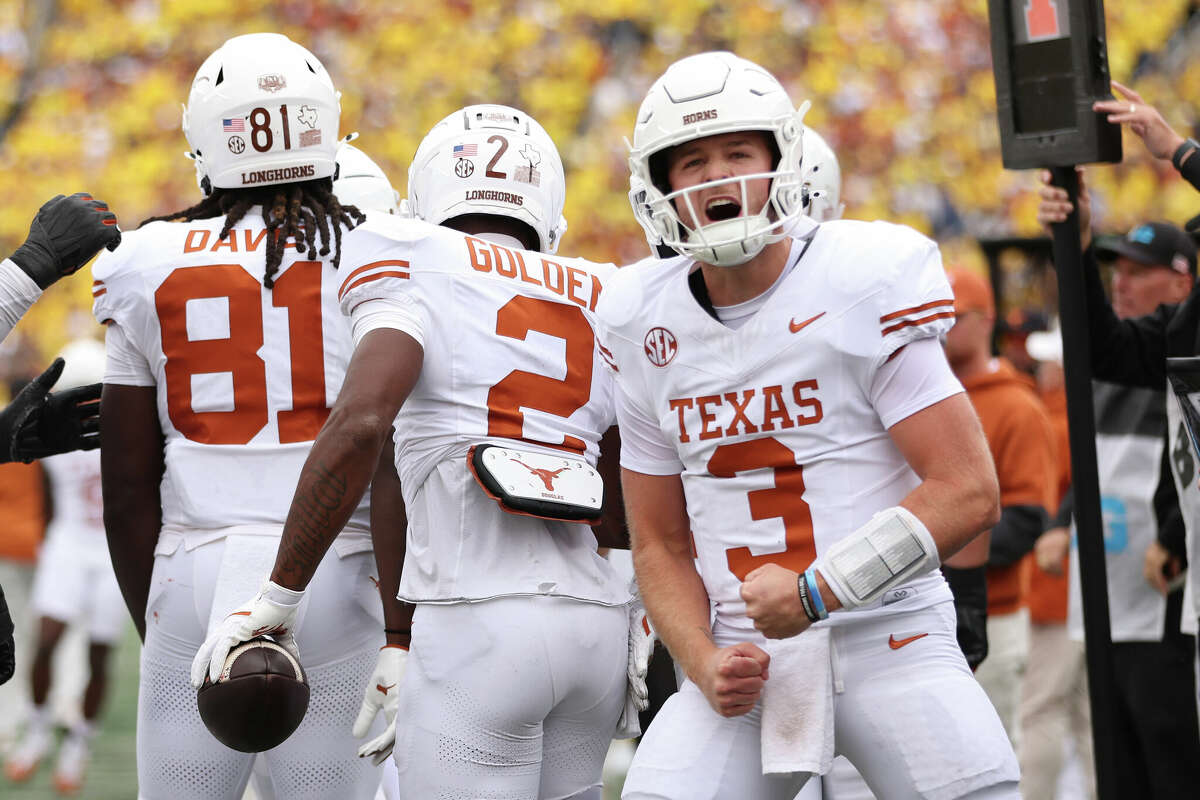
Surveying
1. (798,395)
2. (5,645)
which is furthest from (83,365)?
(798,395)

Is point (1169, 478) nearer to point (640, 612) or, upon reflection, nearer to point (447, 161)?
point (640, 612)

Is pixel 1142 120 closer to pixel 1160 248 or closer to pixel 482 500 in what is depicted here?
pixel 1160 248

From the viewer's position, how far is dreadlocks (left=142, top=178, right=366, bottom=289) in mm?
3664

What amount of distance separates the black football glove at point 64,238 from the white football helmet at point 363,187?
1.13 metres

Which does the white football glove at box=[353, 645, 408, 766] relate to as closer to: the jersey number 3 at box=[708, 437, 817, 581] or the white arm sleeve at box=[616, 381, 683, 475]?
the white arm sleeve at box=[616, 381, 683, 475]

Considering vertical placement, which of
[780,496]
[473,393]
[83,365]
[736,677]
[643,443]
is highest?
[83,365]

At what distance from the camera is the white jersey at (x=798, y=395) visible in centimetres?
293

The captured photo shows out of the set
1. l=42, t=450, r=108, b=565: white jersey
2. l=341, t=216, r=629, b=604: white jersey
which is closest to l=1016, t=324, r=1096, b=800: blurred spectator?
l=341, t=216, r=629, b=604: white jersey

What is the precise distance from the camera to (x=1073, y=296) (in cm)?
419

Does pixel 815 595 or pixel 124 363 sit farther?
pixel 124 363

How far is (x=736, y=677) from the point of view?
2.92 meters

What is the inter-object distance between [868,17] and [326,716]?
14641 millimetres

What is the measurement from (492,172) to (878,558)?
1.45 metres

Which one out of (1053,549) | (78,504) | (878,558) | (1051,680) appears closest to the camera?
(878,558)
